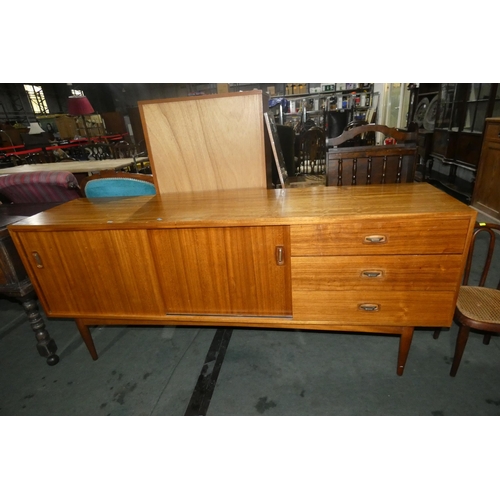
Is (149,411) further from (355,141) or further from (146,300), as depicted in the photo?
(355,141)

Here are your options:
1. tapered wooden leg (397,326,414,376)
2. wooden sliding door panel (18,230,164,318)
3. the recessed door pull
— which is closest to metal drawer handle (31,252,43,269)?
wooden sliding door panel (18,230,164,318)

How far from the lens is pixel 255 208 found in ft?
4.09

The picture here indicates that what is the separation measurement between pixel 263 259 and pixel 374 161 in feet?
3.57

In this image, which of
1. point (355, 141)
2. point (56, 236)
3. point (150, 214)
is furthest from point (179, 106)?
point (355, 141)

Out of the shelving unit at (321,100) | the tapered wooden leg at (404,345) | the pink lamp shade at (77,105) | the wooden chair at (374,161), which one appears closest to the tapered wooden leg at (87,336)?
the tapered wooden leg at (404,345)

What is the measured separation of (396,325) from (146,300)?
109 centimetres

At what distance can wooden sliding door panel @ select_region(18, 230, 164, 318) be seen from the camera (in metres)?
1.27

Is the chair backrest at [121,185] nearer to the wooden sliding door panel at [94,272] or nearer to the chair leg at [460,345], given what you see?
the wooden sliding door panel at [94,272]

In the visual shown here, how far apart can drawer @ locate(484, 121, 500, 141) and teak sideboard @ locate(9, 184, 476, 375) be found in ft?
7.29

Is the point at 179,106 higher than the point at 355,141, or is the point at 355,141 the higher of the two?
the point at 179,106

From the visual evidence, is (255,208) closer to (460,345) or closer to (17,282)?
(460,345)

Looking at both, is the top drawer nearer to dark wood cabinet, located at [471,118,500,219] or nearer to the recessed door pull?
the recessed door pull

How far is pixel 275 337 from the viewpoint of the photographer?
5.62 feet

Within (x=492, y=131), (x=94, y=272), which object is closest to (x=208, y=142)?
(x=94, y=272)
